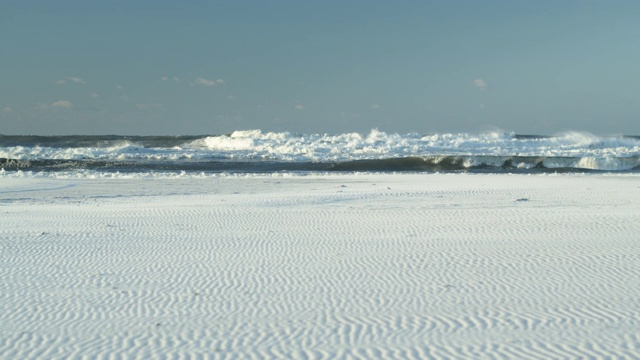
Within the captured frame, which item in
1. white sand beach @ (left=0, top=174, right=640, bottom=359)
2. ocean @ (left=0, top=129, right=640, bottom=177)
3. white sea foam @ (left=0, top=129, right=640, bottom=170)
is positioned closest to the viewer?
white sand beach @ (left=0, top=174, right=640, bottom=359)

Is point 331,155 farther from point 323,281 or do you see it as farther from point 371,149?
point 323,281

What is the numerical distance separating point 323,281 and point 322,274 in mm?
415

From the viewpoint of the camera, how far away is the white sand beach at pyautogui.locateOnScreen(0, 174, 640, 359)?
5.54 m

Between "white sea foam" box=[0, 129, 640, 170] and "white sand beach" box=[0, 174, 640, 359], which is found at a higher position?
"white sea foam" box=[0, 129, 640, 170]

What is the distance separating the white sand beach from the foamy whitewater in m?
0.03

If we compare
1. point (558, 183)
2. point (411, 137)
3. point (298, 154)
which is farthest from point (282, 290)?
point (411, 137)

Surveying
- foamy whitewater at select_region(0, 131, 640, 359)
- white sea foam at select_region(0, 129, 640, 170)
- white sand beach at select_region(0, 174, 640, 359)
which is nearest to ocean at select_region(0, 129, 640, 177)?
white sea foam at select_region(0, 129, 640, 170)

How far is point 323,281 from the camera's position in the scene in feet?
26.2

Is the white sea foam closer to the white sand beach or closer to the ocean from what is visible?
the ocean

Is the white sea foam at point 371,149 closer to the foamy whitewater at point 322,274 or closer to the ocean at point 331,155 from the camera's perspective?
the ocean at point 331,155

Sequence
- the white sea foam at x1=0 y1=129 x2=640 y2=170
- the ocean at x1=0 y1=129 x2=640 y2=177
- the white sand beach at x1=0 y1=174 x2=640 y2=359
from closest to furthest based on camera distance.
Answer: the white sand beach at x1=0 y1=174 x2=640 y2=359 → the ocean at x1=0 y1=129 x2=640 y2=177 → the white sea foam at x1=0 y1=129 x2=640 y2=170

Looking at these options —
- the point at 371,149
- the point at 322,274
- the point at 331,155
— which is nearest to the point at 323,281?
the point at 322,274

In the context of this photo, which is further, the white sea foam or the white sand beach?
the white sea foam

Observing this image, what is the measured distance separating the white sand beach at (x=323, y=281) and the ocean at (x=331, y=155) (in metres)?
17.9
